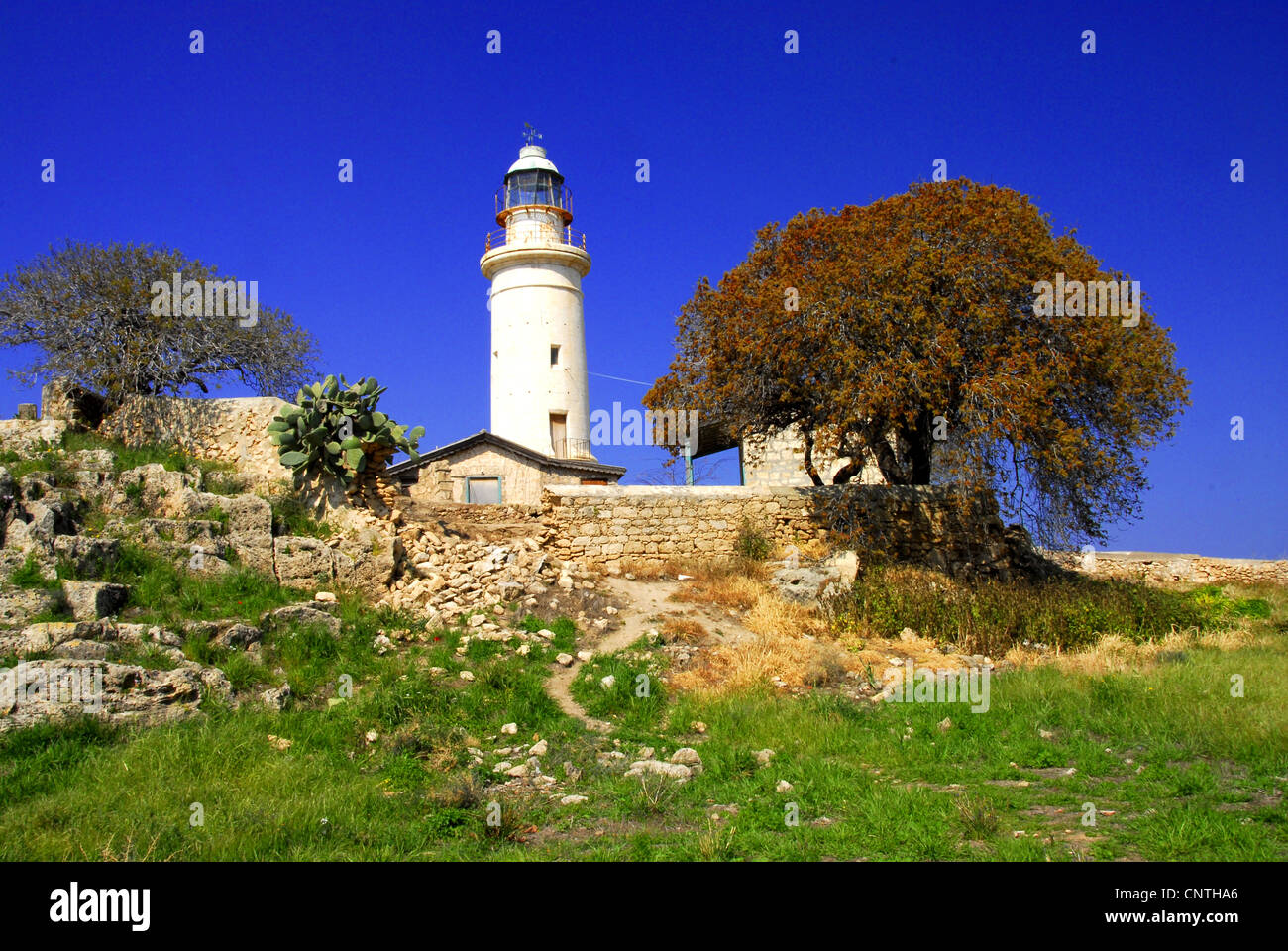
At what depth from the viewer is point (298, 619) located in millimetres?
10117

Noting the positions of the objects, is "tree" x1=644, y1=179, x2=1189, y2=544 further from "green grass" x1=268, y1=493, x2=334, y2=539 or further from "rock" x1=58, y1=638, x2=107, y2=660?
"rock" x1=58, y1=638, x2=107, y2=660

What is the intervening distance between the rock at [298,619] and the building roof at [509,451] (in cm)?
1180

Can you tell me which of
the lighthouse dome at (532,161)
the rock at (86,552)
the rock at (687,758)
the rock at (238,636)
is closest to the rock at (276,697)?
the rock at (238,636)

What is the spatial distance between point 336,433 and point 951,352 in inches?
384

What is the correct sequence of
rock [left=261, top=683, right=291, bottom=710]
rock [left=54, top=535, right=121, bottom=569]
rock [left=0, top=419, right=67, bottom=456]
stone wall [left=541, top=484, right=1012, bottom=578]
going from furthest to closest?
1. stone wall [left=541, top=484, right=1012, bottom=578]
2. rock [left=0, top=419, right=67, bottom=456]
3. rock [left=54, top=535, right=121, bottom=569]
4. rock [left=261, top=683, right=291, bottom=710]

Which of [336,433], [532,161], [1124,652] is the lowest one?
[1124,652]

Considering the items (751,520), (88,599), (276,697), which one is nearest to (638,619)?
(751,520)

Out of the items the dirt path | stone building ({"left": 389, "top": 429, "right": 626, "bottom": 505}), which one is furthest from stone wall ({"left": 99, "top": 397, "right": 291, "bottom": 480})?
stone building ({"left": 389, "top": 429, "right": 626, "bottom": 505})

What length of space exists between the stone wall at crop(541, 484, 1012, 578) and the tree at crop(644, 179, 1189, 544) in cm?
97

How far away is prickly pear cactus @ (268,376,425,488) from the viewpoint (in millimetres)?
12930

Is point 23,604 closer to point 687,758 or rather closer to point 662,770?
point 662,770

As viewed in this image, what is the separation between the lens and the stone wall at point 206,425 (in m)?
14.2

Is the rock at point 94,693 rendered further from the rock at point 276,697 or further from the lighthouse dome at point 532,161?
the lighthouse dome at point 532,161

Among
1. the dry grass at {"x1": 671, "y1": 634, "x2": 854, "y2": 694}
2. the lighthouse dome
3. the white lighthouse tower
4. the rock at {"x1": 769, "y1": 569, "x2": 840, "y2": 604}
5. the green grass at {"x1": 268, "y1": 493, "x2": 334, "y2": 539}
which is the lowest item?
the dry grass at {"x1": 671, "y1": 634, "x2": 854, "y2": 694}
